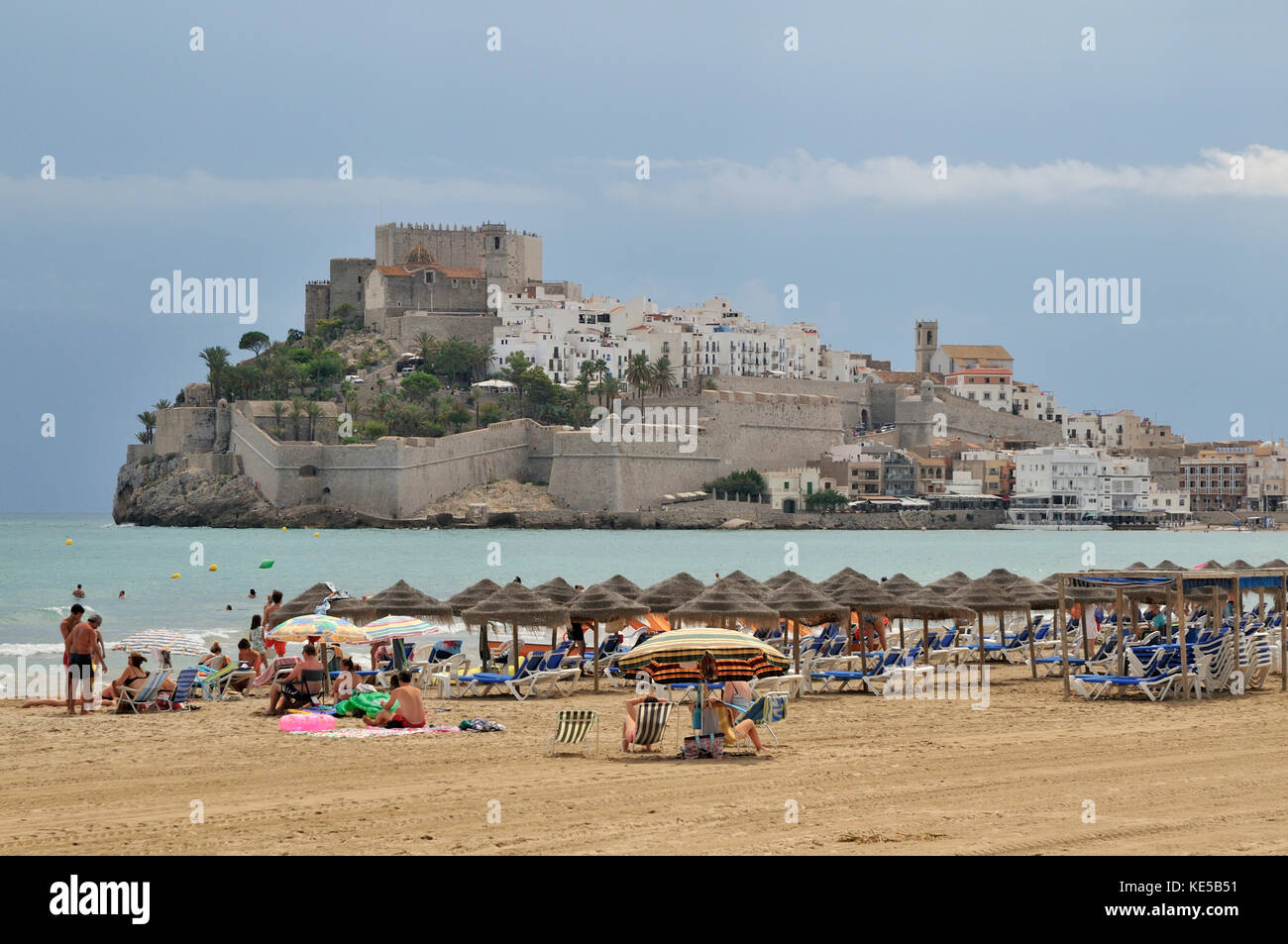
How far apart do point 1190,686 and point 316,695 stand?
7544 mm

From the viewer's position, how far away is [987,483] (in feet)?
298

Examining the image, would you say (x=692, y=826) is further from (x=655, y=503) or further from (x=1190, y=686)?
(x=655, y=503)

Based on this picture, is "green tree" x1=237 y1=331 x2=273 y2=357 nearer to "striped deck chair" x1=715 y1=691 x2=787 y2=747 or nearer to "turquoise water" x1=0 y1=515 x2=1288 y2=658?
"turquoise water" x1=0 y1=515 x2=1288 y2=658

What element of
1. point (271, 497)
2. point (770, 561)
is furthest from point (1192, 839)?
point (271, 497)

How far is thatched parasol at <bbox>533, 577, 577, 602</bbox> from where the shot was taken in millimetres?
17234

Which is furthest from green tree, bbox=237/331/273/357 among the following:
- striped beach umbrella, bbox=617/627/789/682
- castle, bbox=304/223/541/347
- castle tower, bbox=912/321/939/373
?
striped beach umbrella, bbox=617/627/789/682

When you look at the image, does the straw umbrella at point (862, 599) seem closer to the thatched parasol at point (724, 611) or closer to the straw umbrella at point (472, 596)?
the thatched parasol at point (724, 611)

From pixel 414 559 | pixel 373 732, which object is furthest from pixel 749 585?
pixel 414 559

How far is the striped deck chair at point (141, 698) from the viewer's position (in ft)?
41.8

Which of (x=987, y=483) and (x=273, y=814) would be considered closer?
(x=273, y=814)

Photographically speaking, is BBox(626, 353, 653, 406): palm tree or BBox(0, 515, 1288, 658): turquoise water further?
BBox(626, 353, 653, 406): palm tree

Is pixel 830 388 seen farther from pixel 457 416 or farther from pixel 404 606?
pixel 404 606

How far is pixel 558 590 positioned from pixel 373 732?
6.53 m

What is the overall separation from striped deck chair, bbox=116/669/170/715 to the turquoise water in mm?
9915
